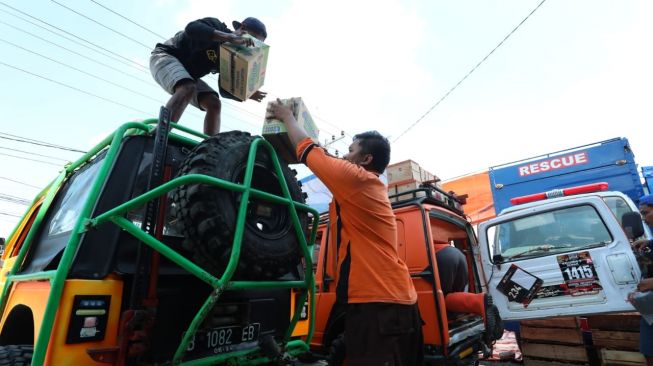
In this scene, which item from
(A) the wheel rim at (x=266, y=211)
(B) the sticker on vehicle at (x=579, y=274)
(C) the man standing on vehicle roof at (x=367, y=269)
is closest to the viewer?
(C) the man standing on vehicle roof at (x=367, y=269)

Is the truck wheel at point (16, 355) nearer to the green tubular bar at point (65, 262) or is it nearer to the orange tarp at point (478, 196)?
the green tubular bar at point (65, 262)

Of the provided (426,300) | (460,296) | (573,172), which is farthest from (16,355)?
(573,172)

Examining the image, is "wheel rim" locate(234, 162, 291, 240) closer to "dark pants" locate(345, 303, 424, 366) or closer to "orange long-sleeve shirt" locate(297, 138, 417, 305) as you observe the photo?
"orange long-sleeve shirt" locate(297, 138, 417, 305)

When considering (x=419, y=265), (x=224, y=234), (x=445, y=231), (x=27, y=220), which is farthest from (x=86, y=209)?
(x=445, y=231)

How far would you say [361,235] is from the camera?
207cm

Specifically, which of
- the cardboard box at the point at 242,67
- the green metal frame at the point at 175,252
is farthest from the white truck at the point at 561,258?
the cardboard box at the point at 242,67

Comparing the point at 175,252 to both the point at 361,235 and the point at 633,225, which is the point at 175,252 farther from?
the point at 633,225

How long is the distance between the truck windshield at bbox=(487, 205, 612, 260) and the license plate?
12.0 ft

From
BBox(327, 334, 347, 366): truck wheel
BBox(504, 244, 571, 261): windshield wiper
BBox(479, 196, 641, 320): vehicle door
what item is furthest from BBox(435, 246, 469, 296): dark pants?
BBox(327, 334, 347, 366): truck wheel

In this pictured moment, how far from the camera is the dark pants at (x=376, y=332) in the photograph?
1845 mm

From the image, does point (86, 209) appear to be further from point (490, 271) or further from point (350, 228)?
point (490, 271)

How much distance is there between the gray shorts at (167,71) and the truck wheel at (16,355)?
7.96 ft

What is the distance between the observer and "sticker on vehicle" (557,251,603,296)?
3.93m

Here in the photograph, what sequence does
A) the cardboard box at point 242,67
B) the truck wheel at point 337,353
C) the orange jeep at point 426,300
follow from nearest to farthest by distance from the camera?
1. the cardboard box at point 242,67
2. the orange jeep at point 426,300
3. the truck wheel at point 337,353
